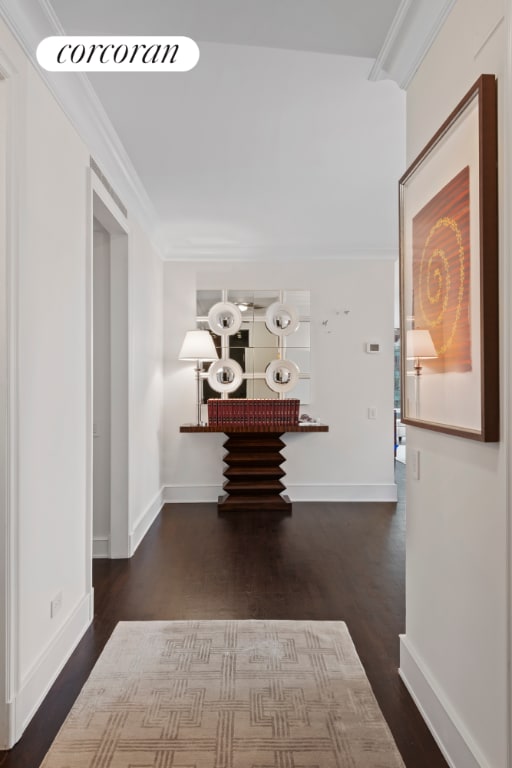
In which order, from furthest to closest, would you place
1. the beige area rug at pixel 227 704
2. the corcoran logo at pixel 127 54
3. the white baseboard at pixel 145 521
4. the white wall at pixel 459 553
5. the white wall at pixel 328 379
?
the white wall at pixel 328 379 → the white baseboard at pixel 145 521 → the beige area rug at pixel 227 704 → the corcoran logo at pixel 127 54 → the white wall at pixel 459 553

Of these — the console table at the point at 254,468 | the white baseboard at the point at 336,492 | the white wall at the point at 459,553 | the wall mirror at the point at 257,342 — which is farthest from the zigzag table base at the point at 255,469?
the white wall at the point at 459,553

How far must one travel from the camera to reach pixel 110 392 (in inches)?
149

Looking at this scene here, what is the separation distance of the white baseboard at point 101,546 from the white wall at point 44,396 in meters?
1.02

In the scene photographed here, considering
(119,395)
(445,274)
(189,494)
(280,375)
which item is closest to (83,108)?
(119,395)

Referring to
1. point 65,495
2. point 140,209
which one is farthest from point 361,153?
point 65,495

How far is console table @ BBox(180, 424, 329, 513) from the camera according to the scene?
16.7ft

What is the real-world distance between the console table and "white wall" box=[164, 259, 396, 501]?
352mm

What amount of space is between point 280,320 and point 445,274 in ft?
12.3

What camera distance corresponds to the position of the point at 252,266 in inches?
219

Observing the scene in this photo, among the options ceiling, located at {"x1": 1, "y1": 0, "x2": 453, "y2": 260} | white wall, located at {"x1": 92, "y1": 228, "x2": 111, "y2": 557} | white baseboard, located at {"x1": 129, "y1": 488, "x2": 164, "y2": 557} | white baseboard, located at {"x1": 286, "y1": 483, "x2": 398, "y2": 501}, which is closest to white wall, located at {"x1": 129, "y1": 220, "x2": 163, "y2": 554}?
white baseboard, located at {"x1": 129, "y1": 488, "x2": 164, "y2": 557}

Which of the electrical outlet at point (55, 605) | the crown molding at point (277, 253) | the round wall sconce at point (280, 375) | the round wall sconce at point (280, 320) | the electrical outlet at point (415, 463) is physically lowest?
the electrical outlet at point (55, 605)

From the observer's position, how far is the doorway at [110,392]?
3.72m

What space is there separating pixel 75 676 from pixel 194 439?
11.0 ft

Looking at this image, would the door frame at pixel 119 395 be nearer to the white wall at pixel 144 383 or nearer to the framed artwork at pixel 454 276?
the white wall at pixel 144 383
